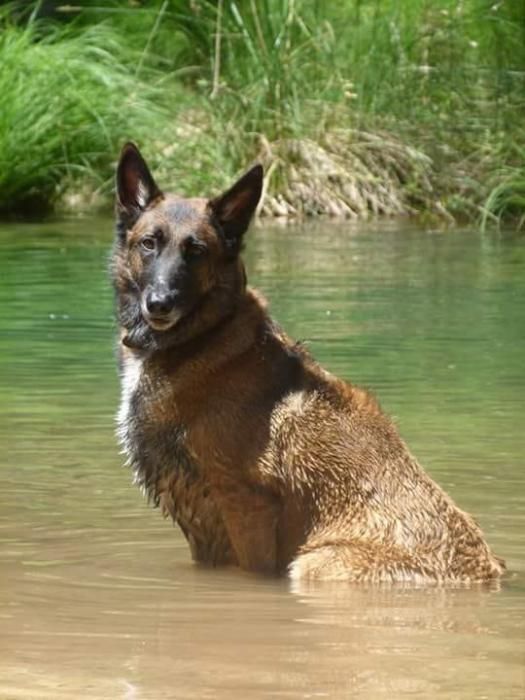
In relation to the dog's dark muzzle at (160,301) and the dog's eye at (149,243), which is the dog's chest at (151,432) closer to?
the dog's dark muzzle at (160,301)

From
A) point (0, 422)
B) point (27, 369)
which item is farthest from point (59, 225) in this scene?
point (0, 422)

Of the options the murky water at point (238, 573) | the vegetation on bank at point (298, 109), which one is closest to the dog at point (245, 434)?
the murky water at point (238, 573)

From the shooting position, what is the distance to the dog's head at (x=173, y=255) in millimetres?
7160

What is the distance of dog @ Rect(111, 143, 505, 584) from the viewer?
705 centimetres

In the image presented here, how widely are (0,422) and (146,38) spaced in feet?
47.5

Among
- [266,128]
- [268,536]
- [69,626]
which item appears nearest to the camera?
[69,626]

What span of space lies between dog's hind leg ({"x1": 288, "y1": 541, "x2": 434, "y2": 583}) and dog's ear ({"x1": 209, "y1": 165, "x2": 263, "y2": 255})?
1198 millimetres

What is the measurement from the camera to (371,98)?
22578mm

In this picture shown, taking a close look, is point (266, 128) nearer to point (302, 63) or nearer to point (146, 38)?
point (302, 63)

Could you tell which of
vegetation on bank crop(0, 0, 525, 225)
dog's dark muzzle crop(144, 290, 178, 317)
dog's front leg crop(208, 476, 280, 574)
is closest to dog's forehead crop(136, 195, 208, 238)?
dog's dark muzzle crop(144, 290, 178, 317)

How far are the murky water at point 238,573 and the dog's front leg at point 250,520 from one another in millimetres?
136

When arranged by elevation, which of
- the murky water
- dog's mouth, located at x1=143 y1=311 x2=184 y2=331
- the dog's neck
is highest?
dog's mouth, located at x1=143 y1=311 x2=184 y2=331

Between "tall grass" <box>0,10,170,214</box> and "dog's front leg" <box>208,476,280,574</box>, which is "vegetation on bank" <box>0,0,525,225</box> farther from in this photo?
"dog's front leg" <box>208,476,280,574</box>

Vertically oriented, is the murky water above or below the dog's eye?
below
